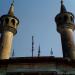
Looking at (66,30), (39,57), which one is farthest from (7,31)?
(39,57)

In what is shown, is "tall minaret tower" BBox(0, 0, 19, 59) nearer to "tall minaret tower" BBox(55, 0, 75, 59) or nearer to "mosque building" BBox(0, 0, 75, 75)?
"mosque building" BBox(0, 0, 75, 75)

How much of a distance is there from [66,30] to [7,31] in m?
5.92

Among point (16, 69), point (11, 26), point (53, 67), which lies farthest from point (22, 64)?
point (11, 26)

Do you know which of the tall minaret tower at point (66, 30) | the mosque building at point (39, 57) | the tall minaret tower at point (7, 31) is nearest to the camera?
the mosque building at point (39, 57)

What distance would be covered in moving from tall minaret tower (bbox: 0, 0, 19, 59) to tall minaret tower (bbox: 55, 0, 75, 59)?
185 inches

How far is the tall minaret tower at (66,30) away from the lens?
66.1ft

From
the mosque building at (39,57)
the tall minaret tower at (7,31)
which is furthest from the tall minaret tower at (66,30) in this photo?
the tall minaret tower at (7,31)

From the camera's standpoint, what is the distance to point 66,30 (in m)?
22.1

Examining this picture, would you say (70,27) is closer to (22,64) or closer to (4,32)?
(4,32)

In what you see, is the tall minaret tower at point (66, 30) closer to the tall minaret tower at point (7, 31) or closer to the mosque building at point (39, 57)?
the mosque building at point (39, 57)

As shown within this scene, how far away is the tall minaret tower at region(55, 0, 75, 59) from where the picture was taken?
66.1 ft

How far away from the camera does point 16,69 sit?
15.2 metres

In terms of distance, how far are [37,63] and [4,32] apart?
7.76 metres

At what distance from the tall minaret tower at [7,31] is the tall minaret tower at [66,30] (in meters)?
4.69
